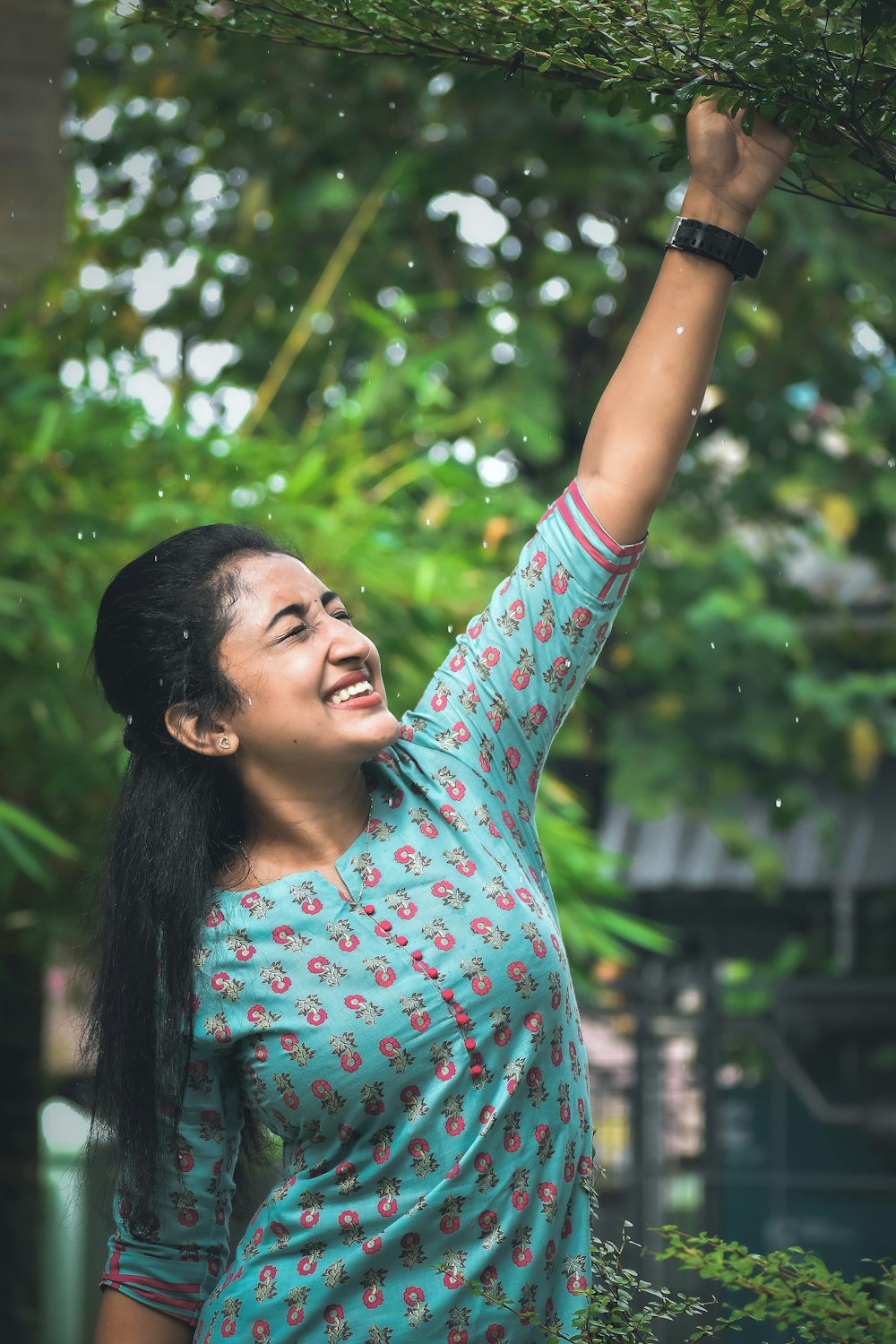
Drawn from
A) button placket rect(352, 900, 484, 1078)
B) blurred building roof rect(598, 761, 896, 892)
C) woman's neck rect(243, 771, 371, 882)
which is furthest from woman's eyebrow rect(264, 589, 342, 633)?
blurred building roof rect(598, 761, 896, 892)

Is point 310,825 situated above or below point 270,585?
below

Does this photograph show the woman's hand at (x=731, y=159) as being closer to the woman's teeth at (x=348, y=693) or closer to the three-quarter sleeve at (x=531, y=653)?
the three-quarter sleeve at (x=531, y=653)

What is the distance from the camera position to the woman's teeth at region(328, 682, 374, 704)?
1204mm

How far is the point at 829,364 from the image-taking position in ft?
13.9

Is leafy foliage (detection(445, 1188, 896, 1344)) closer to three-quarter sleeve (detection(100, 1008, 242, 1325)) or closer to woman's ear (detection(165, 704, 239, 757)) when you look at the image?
three-quarter sleeve (detection(100, 1008, 242, 1325))

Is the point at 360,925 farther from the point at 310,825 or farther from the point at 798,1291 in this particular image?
the point at 798,1291

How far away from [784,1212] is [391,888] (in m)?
3.99

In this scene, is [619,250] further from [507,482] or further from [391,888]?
[391,888]

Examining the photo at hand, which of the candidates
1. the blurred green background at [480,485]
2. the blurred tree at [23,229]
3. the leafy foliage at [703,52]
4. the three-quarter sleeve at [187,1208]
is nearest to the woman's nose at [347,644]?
the three-quarter sleeve at [187,1208]

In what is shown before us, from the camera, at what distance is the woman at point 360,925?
45.0 inches

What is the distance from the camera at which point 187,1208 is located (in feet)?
4.17

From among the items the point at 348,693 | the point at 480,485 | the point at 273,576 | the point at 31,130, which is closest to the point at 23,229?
the point at 31,130

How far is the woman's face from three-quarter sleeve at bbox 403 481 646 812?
8 cm

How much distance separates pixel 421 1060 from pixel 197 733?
331 millimetres
